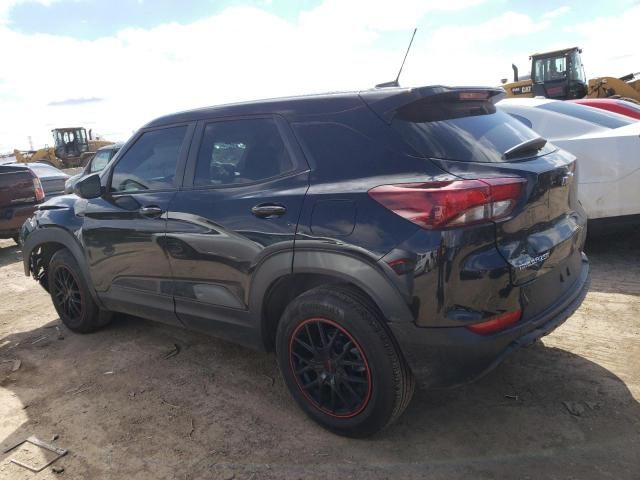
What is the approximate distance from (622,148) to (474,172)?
10.4 feet

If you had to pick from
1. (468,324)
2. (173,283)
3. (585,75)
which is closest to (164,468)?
(173,283)

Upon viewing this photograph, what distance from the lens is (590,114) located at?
5309 mm

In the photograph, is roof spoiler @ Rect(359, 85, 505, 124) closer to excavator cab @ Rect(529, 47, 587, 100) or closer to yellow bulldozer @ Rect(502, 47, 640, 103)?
yellow bulldozer @ Rect(502, 47, 640, 103)

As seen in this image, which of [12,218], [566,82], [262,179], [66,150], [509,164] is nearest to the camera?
[509,164]

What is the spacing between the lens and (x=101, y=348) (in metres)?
4.27

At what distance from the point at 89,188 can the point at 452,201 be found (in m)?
2.81

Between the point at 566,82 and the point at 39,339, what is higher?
the point at 566,82

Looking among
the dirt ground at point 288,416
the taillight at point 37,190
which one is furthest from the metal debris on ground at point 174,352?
the taillight at point 37,190

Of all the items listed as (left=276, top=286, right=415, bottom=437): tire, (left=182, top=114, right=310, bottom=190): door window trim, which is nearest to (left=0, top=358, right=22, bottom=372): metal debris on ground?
(left=182, top=114, right=310, bottom=190): door window trim

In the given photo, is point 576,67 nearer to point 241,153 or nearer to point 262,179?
point 241,153

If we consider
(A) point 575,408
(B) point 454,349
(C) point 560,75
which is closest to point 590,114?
(A) point 575,408

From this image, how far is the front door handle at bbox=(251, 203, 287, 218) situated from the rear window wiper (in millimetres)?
1165

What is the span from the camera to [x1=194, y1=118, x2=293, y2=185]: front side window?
9.63 feet

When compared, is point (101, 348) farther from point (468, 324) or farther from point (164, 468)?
point (468, 324)
